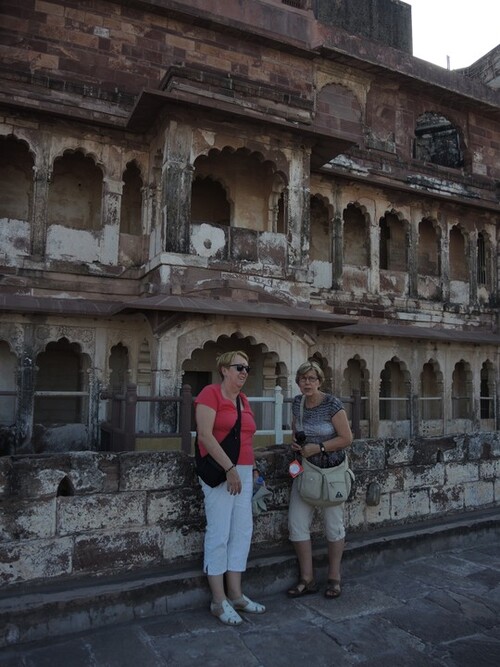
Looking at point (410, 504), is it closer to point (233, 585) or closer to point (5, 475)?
point (233, 585)

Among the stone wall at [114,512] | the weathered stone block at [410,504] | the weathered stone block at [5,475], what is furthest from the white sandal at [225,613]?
the weathered stone block at [410,504]

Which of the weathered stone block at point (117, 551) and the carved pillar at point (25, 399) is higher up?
the carved pillar at point (25, 399)

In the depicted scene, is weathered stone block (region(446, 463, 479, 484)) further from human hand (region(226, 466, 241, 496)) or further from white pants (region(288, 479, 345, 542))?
human hand (region(226, 466, 241, 496))

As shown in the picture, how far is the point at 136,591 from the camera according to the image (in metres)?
3.34

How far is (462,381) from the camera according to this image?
15000 millimetres

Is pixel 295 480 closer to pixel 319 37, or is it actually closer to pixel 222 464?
pixel 222 464

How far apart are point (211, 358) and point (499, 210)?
351 inches

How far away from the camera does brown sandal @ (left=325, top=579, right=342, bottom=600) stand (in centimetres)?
369

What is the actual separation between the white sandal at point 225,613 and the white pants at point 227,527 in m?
0.19

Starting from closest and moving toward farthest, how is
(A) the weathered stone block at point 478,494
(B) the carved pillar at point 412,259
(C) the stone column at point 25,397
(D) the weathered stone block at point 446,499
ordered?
(D) the weathered stone block at point 446,499
(A) the weathered stone block at point 478,494
(C) the stone column at point 25,397
(B) the carved pillar at point 412,259

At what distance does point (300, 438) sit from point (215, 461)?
2.44ft

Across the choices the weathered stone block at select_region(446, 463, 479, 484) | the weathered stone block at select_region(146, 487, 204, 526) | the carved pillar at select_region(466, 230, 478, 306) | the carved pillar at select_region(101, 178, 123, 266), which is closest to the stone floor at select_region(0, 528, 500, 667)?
the weathered stone block at select_region(146, 487, 204, 526)

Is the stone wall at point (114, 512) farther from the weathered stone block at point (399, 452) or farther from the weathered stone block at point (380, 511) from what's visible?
the weathered stone block at point (399, 452)

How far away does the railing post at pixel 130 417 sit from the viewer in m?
6.93
